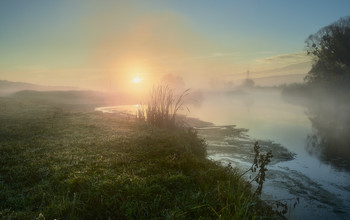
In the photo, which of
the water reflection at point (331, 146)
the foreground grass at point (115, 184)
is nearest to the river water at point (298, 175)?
the water reflection at point (331, 146)

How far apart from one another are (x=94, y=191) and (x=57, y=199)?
752mm

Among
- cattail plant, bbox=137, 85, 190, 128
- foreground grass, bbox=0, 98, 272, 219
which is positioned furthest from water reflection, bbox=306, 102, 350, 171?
foreground grass, bbox=0, 98, 272, 219

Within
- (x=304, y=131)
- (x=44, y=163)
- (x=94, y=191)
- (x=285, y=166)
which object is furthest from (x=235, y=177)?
(x=304, y=131)

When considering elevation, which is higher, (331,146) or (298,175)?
(331,146)

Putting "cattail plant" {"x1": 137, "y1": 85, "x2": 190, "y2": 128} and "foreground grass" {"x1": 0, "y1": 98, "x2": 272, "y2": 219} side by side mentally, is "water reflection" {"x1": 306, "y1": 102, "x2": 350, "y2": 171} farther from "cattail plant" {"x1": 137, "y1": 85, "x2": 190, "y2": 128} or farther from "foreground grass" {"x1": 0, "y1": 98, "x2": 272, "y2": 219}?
"foreground grass" {"x1": 0, "y1": 98, "x2": 272, "y2": 219}

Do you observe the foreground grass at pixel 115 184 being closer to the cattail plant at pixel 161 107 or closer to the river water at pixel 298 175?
the river water at pixel 298 175

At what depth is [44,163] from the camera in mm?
6992

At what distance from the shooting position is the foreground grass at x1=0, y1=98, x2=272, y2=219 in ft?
15.1

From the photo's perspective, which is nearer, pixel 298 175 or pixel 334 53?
pixel 298 175

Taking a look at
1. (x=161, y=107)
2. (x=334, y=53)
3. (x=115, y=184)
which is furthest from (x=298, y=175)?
(x=334, y=53)

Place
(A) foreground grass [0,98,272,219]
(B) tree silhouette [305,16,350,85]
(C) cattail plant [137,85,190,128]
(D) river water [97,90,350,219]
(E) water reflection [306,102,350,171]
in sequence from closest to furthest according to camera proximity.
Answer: (A) foreground grass [0,98,272,219] < (D) river water [97,90,350,219] < (E) water reflection [306,102,350,171] < (C) cattail plant [137,85,190,128] < (B) tree silhouette [305,16,350,85]

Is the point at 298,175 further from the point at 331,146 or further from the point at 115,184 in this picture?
the point at 115,184

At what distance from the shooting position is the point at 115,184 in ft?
18.1

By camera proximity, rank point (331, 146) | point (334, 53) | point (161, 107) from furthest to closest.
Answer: point (334, 53), point (331, 146), point (161, 107)
